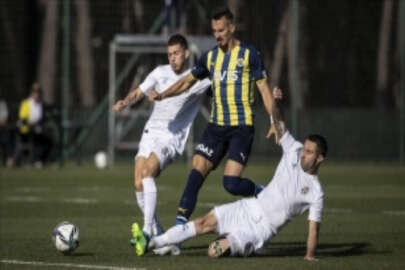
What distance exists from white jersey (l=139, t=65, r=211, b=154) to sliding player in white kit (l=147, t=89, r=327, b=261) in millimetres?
1843

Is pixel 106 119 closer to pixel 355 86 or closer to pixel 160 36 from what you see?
pixel 160 36

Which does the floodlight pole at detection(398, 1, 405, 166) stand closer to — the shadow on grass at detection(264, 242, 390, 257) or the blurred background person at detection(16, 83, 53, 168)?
the blurred background person at detection(16, 83, 53, 168)

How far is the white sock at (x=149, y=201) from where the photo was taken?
1079cm

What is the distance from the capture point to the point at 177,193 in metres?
18.5

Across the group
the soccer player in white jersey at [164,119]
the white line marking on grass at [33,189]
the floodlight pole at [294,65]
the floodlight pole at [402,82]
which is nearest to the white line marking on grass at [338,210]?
the soccer player in white jersey at [164,119]

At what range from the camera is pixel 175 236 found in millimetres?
9734

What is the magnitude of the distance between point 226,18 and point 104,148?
56.4ft

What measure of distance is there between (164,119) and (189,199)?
1.14m

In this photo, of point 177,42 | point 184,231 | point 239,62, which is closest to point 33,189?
point 177,42

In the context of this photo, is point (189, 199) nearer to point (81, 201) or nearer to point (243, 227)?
point (243, 227)

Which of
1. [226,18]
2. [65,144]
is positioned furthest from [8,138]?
[226,18]

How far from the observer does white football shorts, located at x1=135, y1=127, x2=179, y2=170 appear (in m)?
11.5

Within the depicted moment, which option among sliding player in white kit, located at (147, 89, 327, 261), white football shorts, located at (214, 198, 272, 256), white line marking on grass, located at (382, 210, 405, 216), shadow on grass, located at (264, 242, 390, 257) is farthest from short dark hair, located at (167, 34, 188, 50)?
white line marking on grass, located at (382, 210, 405, 216)

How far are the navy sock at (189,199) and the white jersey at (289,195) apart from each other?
1.05 metres
